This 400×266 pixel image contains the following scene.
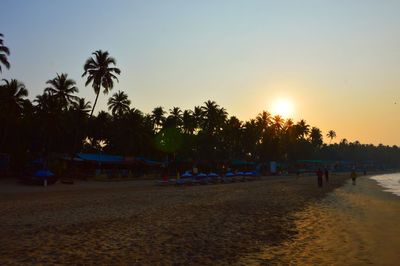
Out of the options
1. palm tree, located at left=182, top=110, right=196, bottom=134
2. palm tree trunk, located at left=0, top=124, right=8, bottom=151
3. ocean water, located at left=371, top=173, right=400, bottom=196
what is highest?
palm tree, located at left=182, top=110, right=196, bottom=134

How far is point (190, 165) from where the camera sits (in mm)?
76875

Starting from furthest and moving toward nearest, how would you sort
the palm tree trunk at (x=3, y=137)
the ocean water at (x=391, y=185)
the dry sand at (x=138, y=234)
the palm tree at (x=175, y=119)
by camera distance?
1. the palm tree at (x=175, y=119)
2. the palm tree trunk at (x=3, y=137)
3. the ocean water at (x=391, y=185)
4. the dry sand at (x=138, y=234)

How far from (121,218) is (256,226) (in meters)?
5.65

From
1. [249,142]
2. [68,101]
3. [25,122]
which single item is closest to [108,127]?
[68,101]

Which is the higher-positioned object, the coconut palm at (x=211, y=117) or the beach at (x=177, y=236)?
the coconut palm at (x=211, y=117)

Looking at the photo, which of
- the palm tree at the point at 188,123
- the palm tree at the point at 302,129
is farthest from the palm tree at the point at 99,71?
the palm tree at the point at 302,129

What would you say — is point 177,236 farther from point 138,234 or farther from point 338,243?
point 338,243

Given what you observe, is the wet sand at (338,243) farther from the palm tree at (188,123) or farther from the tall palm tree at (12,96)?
the palm tree at (188,123)

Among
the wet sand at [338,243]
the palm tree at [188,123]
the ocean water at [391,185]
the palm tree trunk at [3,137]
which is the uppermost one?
the palm tree at [188,123]

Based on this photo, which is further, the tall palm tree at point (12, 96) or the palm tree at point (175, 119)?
the palm tree at point (175, 119)

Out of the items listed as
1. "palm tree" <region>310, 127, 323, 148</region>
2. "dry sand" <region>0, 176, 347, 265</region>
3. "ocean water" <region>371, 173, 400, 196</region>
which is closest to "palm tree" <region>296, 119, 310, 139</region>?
"palm tree" <region>310, 127, 323, 148</region>

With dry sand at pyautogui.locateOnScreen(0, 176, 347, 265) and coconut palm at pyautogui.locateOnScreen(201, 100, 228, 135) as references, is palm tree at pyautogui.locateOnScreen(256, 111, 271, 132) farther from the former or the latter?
dry sand at pyautogui.locateOnScreen(0, 176, 347, 265)

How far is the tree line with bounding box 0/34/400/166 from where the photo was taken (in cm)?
5116

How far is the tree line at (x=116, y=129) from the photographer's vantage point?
2014 inches
